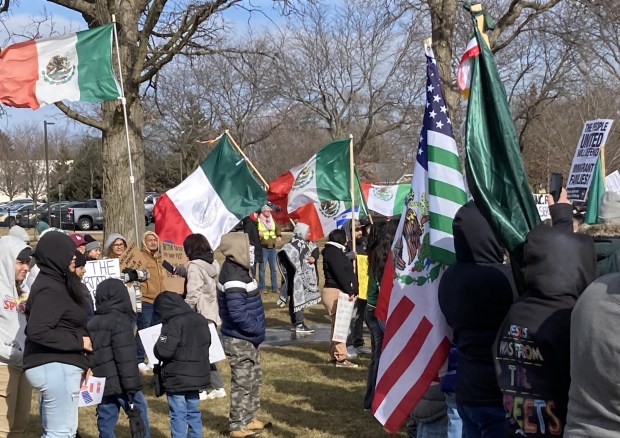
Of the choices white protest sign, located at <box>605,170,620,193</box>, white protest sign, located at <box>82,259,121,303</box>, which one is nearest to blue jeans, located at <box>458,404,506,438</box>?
white protest sign, located at <box>82,259,121,303</box>

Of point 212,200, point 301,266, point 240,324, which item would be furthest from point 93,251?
point 301,266

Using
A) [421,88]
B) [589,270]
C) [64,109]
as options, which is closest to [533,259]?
[589,270]

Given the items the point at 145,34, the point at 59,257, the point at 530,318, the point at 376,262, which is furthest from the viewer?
the point at 145,34

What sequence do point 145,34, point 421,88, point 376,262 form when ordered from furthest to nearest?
point 421,88 < point 145,34 < point 376,262

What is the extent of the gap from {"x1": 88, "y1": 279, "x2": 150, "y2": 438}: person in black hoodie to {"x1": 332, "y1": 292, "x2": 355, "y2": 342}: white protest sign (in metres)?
3.76

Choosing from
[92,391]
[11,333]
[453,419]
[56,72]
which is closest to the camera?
[453,419]

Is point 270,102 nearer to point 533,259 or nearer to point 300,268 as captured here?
point 300,268

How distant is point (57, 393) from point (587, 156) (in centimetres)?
686

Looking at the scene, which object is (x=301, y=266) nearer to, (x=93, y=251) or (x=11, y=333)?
(x=93, y=251)

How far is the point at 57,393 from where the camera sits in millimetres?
5684

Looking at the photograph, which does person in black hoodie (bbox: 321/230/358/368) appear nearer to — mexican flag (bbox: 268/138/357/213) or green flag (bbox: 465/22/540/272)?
mexican flag (bbox: 268/138/357/213)

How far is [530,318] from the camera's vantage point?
3.35 meters

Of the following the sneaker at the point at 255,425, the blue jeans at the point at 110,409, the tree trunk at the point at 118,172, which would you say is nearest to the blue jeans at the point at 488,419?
Result: the blue jeans at the point at 110,409

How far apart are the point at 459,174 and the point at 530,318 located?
6.18 ft
